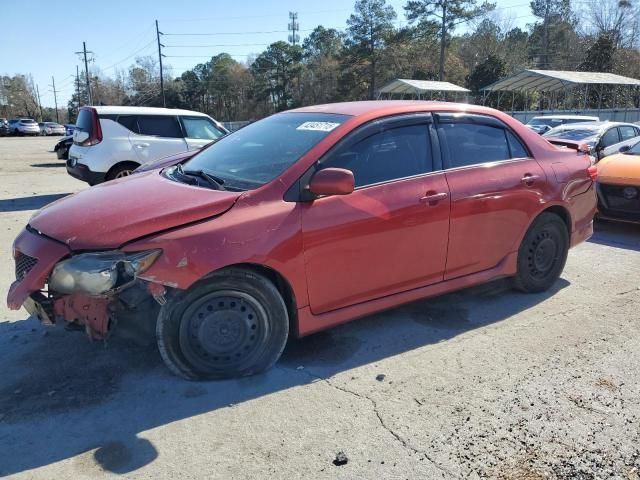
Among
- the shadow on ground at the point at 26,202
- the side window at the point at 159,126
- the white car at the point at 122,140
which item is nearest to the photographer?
the shadow on ground at the point at 26,202

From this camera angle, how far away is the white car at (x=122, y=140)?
30.9 feet

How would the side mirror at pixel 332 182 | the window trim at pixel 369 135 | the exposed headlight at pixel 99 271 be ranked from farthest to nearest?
1. the window trim at pixel 369 135
2. the side mirror at pixel 332 182
3. the exposed headlight at pixel 99 271

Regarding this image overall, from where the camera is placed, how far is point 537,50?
62.1 metres

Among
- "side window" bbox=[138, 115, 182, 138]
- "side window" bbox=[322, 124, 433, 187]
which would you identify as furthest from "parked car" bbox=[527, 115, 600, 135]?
"side window" bbox=[322, 124, 433, 187]

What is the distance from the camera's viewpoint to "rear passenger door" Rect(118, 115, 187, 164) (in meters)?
9.66

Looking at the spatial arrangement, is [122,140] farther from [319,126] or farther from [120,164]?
[319,126]

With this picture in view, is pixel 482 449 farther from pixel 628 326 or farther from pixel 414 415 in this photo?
pixel 628 326

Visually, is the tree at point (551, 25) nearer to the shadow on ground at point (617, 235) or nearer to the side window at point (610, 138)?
the side window at point (610, 138)

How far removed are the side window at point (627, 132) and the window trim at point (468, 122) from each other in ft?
31.9

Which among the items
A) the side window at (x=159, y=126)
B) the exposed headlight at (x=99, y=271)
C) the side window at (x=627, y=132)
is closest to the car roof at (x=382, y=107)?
the exposed headlight at (x=99, y=271)

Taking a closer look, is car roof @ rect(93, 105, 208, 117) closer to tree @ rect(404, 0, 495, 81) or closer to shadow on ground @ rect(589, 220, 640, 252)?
shadow on ground @ rect(589, 220, 640, 252)

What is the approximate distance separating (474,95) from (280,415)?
43.3 meters

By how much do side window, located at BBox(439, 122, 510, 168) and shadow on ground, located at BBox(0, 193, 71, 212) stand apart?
7699 millimetres

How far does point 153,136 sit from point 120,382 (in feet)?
24.5
